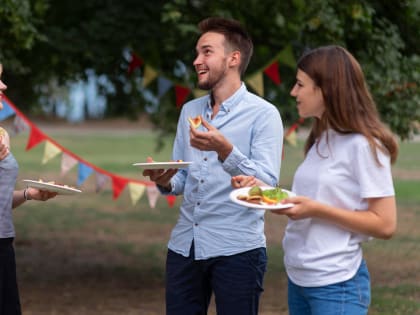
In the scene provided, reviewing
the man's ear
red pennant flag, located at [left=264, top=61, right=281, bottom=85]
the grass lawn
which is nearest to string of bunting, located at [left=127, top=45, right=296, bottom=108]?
red pennant flag, located at [left=264, top=61, right=281, bottom=85]

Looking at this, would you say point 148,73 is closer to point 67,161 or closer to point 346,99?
point 67,161

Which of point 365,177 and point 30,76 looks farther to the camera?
point 30,76

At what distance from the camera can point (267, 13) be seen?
759 centimetres

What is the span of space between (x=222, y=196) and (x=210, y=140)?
0.40m

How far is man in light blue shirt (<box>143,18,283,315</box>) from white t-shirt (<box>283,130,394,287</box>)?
0.53 meters

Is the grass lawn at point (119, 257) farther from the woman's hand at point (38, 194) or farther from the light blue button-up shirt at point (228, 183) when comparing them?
the light blue button-up shirt at point (228, 183)

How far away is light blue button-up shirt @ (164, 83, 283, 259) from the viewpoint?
3.51 metres

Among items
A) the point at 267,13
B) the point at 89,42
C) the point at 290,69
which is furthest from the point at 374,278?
the point at 89,42

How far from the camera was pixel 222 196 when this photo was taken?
11.7 ft

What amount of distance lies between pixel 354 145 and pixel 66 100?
45833mm

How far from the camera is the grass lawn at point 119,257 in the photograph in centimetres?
798

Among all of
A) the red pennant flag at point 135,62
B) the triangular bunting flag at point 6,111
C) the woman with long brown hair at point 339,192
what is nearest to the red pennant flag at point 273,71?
the red pennant flag at point 135,62

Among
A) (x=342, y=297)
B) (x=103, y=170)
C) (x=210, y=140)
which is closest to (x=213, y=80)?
(x=210, y=140)

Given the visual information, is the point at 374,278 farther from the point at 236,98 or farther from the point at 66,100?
the point at 66,100
